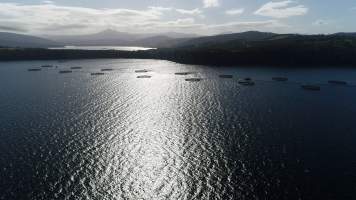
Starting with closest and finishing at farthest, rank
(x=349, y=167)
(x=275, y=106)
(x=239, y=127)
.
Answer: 1. (x=349, y=167)
2. (x=239, y=127)
3. (x=275, y=106)

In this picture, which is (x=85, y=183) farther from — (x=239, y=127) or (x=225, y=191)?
(x=239, y=127)

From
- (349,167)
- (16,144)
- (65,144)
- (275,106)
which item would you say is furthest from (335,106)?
(16,144)

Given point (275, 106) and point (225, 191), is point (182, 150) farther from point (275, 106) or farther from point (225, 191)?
point (275, 106)

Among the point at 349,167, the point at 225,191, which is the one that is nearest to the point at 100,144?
the point at 225,191

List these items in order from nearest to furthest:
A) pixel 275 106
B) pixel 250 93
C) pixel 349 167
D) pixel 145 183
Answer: pixel 145 183, pixel 349 167, pixel 275 106, pixel 250 93

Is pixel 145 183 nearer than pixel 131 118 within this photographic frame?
Yes

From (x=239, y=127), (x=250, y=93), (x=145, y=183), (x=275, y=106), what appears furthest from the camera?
(x=250, y=93)
